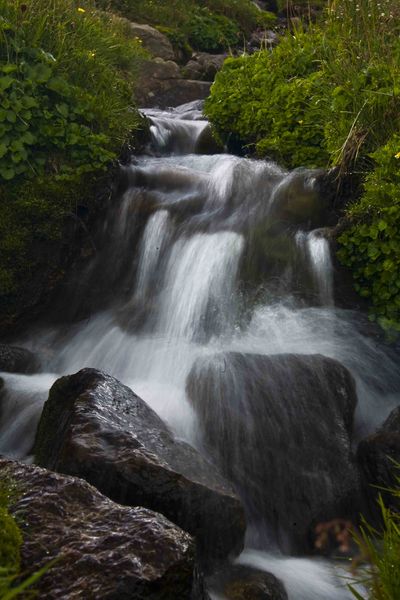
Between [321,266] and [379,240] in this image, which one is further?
[321,266]

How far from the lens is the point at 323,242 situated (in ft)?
19.8

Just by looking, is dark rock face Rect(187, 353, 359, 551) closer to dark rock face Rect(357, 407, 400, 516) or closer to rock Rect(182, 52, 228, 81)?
dark rock face Rect(357, 407, 400, 516)

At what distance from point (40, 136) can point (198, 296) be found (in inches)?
80.3

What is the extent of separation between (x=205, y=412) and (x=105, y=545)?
2304mm

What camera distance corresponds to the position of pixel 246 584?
3.58m

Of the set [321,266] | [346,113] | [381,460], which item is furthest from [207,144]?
[381,460]

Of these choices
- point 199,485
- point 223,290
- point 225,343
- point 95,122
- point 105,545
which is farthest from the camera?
point 95,122

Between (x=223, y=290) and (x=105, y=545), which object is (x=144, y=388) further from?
(x=105, y=545)

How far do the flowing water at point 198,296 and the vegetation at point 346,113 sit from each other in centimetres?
32

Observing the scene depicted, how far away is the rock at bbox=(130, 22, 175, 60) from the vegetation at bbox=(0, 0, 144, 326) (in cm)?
725

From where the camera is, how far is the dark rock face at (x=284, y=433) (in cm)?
452

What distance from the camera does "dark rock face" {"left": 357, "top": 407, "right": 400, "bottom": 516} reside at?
4.51m

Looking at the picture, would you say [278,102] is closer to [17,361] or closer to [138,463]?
[17,361]

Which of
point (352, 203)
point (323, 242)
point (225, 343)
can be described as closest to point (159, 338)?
point (225, 343)
